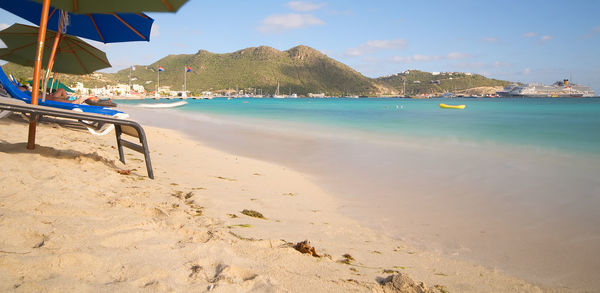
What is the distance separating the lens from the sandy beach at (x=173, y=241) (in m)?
1.68

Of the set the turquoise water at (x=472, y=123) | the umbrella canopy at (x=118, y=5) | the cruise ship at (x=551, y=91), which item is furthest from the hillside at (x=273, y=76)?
the umbrella canopy at (x=118, y=5)

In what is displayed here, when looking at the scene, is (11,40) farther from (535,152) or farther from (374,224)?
(535,152)

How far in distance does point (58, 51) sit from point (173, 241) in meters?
7.49

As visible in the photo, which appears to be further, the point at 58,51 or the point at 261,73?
the point at 261,73

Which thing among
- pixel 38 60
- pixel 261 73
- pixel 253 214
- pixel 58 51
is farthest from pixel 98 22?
pixel 261 73

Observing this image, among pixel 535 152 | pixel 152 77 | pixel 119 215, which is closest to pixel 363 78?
pixel 152 77

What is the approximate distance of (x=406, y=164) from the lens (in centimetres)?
769

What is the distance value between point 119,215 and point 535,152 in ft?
38.5

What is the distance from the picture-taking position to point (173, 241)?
2.15 metres

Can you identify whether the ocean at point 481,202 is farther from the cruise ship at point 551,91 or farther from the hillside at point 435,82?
the hillside at point 435,82

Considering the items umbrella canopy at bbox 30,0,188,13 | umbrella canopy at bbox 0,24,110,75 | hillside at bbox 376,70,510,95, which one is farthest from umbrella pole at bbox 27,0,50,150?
hillside at bbox 376,70,510,95

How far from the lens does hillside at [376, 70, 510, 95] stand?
142875 millimetres

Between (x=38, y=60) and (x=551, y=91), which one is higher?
(x=551, y=91)

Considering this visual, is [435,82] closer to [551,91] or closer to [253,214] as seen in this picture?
[551,91]
